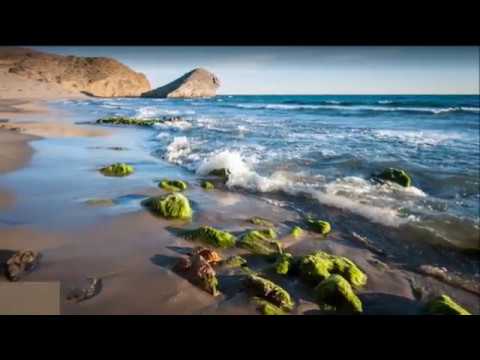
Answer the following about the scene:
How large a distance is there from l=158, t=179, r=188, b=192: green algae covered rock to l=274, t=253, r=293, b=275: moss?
326 cm

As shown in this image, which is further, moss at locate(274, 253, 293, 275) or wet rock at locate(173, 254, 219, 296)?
moss at locate(274, 253, 293, 275)

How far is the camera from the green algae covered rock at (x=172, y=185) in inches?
262

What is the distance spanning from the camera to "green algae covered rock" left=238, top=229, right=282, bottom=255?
14.4 ft

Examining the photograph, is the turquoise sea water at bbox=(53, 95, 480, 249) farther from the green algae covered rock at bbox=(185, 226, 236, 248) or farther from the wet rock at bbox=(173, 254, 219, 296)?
the wet rock at bbox=(173, 254, 219, 296)

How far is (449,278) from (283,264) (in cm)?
226

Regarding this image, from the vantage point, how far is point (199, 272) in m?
3.48

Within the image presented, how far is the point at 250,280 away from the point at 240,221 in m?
1.97

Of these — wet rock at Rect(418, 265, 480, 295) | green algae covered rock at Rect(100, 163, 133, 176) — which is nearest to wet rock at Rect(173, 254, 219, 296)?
wet rock at Rect(418, 265, 480, 295)

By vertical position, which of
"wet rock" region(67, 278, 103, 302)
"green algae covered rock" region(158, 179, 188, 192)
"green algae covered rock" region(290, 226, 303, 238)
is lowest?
"green algae covered rock" region(290, 226, 303, 238)

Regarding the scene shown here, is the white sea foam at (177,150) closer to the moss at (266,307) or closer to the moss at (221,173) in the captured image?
the moss at (221,173)

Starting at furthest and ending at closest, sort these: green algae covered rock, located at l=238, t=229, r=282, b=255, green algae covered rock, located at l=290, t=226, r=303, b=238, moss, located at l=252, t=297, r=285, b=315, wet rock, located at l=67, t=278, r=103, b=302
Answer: green algae covered rock, located at l=290, t=226, r=303, b=238 → green algae covered rock, located at l=238, t=229, r=282, b=255 → moss, located at l=252, t=297, r=285, b=315 → wet rock, located at l=67, t=278, r=103, b=302

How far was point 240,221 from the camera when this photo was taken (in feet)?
17.7

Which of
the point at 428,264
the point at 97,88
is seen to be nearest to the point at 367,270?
the point at 428,264

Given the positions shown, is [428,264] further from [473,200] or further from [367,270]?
[473,200]
